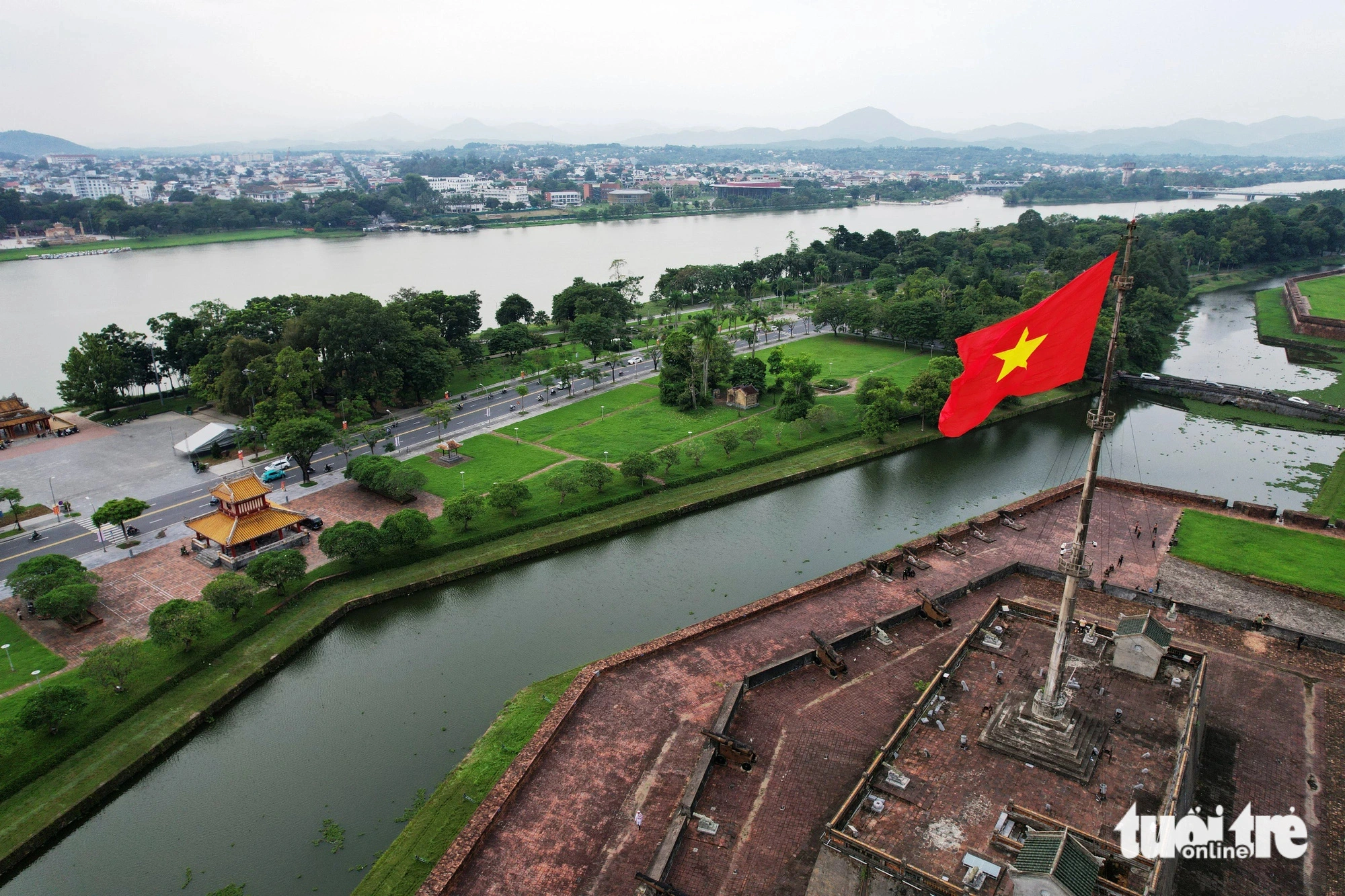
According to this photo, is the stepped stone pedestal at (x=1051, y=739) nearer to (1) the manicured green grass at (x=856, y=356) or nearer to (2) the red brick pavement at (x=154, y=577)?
(2) the red brick pavement at (x=154, y=577)

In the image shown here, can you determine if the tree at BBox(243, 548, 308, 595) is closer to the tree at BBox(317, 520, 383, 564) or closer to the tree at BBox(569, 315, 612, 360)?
the tree at BBox(317, 520, 383, 564)

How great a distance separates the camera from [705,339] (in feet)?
169

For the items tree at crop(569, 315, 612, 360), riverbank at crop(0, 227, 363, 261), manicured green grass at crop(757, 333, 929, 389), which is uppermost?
riverbank at crop(0, 227, 363, 261)

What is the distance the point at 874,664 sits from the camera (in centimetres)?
2331

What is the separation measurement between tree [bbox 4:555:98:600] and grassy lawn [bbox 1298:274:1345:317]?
319 ft

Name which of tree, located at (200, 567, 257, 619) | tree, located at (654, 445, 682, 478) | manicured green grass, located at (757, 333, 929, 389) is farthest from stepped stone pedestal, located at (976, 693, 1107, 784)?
manicured green grass, located at (757, 333, 929, 389)

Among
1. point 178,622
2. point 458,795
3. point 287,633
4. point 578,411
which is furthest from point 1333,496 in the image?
point 178,622

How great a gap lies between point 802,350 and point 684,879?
56.5m

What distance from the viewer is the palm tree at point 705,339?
51625 mm

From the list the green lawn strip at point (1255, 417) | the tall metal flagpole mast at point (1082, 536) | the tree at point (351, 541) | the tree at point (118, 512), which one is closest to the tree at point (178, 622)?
the tree at point (351, 541)

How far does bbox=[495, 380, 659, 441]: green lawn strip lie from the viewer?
48.4 metres

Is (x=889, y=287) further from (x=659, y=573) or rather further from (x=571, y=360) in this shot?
(x=659, y=573)

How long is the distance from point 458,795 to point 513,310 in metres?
53.4

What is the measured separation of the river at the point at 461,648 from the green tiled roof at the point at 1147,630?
512 inches
